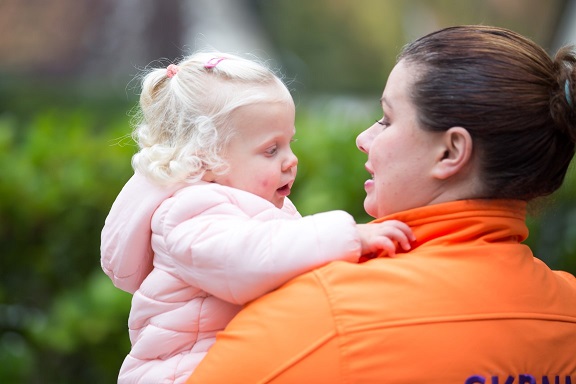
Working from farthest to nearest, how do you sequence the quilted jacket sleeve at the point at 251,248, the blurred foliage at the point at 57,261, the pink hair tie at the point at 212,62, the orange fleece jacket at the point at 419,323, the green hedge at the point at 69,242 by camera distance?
the blurred foliage at the point at 57,261 < the green hedge at the point at 69,242 < the pink hair tie at the point at 212,62 < the quilted jacket sleeve at the point at 251,248 < the orange fleece jacket at the point at 419,323

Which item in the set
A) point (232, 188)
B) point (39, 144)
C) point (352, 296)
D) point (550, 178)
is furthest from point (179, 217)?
point (39, 144)

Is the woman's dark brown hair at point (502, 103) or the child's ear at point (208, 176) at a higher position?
the woman's dark brown hair at point (502, 103)

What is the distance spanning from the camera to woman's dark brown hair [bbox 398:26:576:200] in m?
2.23

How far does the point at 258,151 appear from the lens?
8.18 ft

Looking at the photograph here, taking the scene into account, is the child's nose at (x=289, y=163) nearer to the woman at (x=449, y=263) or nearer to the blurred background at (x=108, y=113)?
the woman at (x=449, y=263)

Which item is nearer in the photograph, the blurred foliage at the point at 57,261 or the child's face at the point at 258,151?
the child's face at the point at 258,151

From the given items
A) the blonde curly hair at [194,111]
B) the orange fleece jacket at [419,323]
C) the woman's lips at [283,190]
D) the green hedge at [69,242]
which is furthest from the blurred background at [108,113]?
the orange fleece jacket at [419,323]

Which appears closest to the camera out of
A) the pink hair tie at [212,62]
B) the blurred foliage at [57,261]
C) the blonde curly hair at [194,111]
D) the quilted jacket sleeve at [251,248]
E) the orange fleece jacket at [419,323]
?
the orange fleece jacket at [419,323]

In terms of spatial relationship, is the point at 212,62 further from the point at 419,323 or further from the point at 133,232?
the point at 419,323

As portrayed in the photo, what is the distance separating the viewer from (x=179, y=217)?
2.32 meters

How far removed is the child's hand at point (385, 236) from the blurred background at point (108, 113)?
1.82 metres

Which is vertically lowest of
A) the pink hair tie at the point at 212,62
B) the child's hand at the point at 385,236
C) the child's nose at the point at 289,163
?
the child's hand at the point at 385,236

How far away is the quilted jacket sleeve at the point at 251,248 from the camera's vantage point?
2160 millimetres

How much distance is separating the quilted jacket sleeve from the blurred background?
173 centimetres
